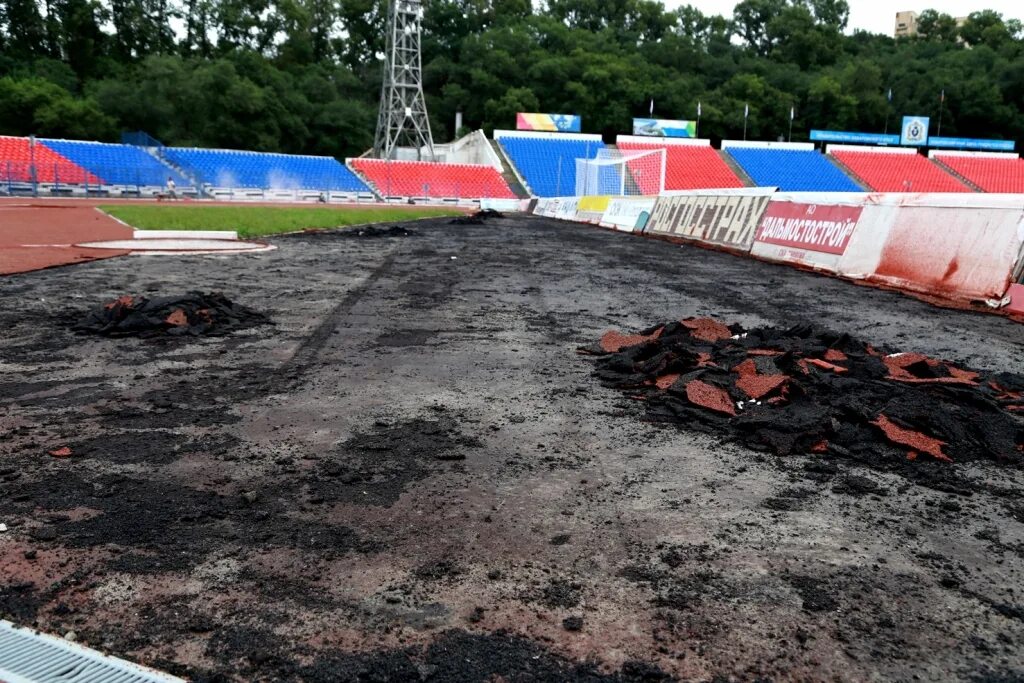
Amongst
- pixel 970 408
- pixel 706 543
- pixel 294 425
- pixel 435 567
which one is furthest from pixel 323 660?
pixel 970 408

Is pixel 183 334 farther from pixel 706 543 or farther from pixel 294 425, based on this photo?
pixel 706 543

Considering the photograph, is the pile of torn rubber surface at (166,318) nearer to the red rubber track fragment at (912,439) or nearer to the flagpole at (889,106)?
the red rubber track fragment at (912,439)

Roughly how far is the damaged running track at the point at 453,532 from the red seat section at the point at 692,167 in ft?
163

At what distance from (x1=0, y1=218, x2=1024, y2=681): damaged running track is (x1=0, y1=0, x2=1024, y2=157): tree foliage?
5896 cm

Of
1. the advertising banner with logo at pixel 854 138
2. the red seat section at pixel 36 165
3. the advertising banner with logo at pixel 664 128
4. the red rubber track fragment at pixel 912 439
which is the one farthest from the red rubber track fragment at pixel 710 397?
the advertising banner with logo at pixel 854 138

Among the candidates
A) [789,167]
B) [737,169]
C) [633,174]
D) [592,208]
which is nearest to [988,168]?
[789,167]

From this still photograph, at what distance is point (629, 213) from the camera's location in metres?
27.4

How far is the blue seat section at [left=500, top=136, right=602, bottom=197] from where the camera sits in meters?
55.1

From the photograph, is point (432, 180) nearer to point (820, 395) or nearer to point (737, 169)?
point (737, 169)

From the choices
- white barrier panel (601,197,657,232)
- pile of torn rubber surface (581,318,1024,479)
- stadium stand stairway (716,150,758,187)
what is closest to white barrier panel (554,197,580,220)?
white barrier panel (601,197,657,232)

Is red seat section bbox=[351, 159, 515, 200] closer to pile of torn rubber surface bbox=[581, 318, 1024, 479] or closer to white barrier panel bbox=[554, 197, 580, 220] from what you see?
white barrier panel bbox=[554, 197, 580, 220]

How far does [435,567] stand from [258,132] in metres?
63.8

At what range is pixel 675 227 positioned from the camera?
76.4 ft

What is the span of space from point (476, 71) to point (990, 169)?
1893 inches
